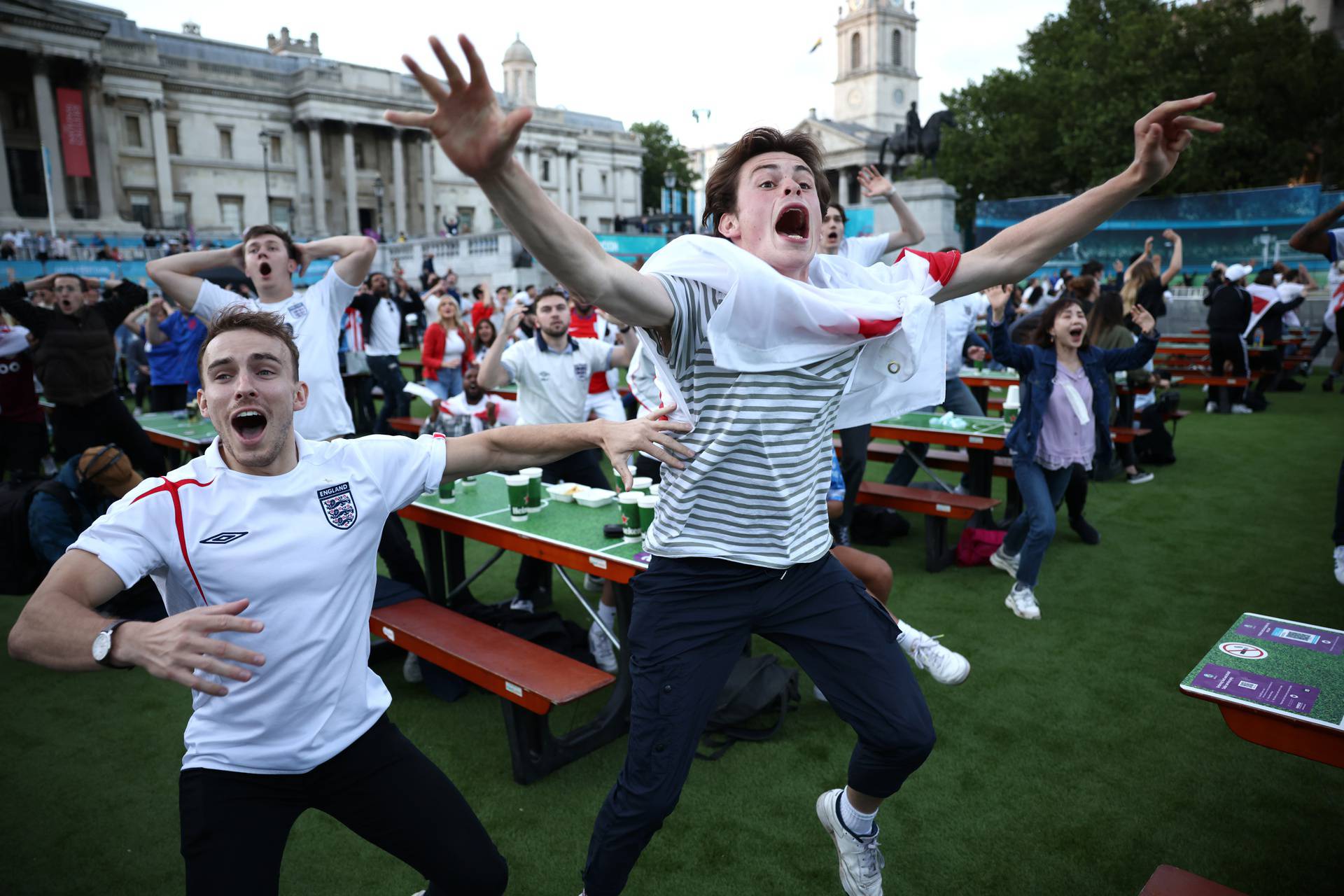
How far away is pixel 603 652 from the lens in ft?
15.6

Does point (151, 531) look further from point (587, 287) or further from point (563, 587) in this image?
point (563, 587)

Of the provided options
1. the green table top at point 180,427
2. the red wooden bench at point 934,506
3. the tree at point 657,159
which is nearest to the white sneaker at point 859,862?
the red wooden bench at point 934,506

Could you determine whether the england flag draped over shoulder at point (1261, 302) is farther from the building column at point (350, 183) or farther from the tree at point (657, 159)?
the tree at point (657, 159)

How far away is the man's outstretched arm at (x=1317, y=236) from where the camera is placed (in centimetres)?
482

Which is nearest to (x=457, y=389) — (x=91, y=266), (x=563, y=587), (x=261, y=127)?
(x=563, y=587)

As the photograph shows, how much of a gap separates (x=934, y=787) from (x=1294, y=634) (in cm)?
157

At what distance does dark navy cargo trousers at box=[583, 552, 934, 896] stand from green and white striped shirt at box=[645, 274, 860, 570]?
0.09 m

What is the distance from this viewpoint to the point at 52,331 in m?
6.87

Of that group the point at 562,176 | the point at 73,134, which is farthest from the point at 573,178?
the point at 73,134

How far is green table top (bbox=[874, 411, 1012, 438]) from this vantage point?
6531 millimetres

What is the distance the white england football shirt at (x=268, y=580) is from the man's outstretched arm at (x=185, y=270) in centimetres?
302

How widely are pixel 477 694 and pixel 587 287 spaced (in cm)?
334

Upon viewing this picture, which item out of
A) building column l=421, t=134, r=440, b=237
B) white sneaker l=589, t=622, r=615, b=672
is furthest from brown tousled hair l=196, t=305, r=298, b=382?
building column l=421, t=134, r=440, b=237

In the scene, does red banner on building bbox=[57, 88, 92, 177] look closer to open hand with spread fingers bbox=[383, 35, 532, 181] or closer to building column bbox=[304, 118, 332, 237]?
building column bbox=[304, 118, 332, 237]
